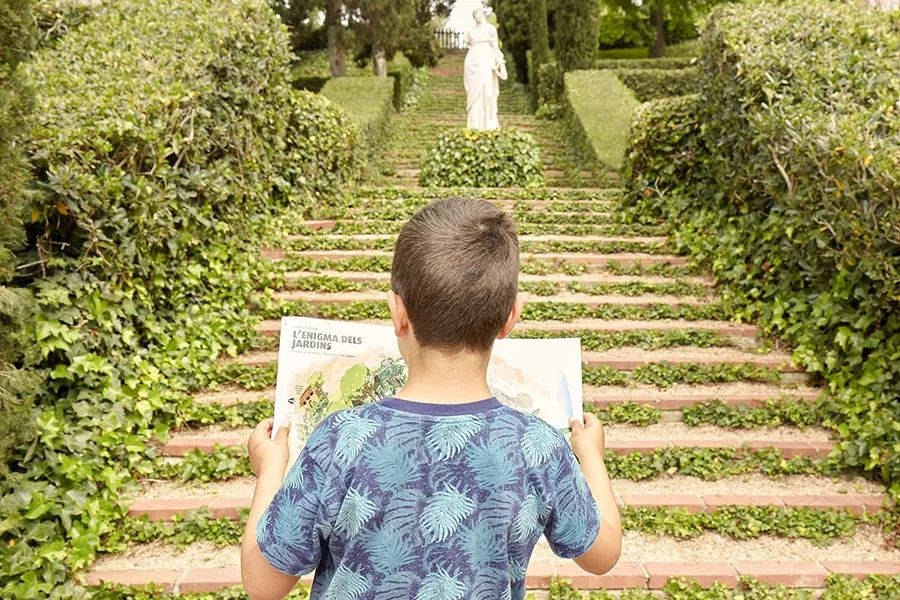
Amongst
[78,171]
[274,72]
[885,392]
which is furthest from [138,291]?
[885,392]

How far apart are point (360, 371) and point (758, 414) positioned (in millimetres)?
3673

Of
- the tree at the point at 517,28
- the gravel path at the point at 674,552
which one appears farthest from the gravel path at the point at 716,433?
the tree at the point at 517,28

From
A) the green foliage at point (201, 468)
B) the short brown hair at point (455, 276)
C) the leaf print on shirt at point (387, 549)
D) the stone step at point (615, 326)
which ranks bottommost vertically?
the green foliage at point (201, 468)

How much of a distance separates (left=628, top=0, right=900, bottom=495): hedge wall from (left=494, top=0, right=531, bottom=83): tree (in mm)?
13968

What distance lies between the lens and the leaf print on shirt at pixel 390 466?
1.28 m

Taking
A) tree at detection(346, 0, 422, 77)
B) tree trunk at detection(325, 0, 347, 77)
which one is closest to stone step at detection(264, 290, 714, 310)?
tree at detection(346, 0, 422, 77)

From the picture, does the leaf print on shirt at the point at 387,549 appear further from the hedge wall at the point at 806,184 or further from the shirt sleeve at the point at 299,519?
the hedge wall at the point at 806,184

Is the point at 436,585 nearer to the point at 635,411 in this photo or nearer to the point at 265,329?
the point at 635,411

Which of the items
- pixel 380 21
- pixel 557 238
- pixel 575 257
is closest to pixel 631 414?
pixel 575 257

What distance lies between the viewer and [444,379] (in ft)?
4.41

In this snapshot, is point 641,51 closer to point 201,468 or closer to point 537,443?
point 201,468

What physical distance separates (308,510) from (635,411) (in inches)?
152

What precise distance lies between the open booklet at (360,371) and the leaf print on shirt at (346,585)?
19.3 inches

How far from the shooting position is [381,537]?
1285mm
